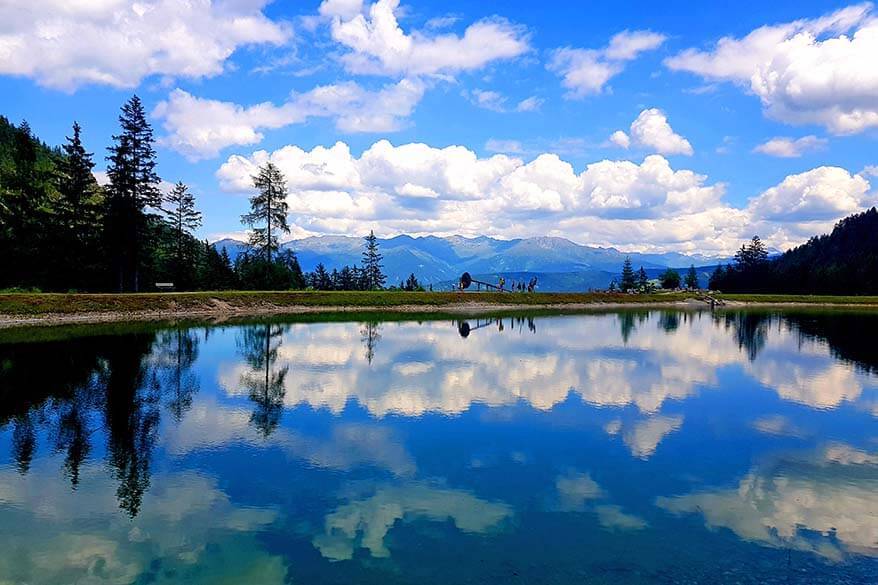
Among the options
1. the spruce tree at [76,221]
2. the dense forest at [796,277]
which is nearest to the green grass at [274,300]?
the spruce tree at [76,221]

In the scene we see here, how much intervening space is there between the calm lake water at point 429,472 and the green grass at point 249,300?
24980mm

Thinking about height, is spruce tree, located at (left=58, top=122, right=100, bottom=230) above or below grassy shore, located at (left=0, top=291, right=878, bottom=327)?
above

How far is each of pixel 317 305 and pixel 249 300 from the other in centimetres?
973

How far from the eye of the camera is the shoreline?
188 feet

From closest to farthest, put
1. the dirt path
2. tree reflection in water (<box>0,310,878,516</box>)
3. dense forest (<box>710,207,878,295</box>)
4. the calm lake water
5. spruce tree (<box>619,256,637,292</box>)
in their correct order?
the calm lake water
tree reflection in water (<box>0,310,878,516</box>)
the dirt path
dense forest (<box>710,207,878,295</box>)
spruce tree (<box>619,256,637,292</box>)

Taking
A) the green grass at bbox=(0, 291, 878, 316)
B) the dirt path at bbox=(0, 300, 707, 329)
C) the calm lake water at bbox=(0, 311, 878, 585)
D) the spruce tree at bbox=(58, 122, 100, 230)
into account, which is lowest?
the calm lake water at bbox=(0, 311, 878, 585)

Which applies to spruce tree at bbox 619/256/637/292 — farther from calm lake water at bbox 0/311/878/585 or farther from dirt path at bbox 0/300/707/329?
calm lake water at bbox 0/311/878/585

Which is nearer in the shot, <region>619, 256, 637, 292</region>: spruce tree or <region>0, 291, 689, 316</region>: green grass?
<region>0, 291, 689, 316</region>: green grass

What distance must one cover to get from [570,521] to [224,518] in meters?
8.59

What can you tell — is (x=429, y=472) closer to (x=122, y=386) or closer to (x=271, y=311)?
(x=122, y=386)

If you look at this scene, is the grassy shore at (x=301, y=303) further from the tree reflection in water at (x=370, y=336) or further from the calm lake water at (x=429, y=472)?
the calm lake water at (x=429, y=472)

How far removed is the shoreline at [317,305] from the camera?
57.4m

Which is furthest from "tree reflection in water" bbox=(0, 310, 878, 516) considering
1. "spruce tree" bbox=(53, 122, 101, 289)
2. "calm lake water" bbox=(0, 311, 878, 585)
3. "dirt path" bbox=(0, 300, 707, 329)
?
"spruce tree" bbox=(53, 122, 101, 289)

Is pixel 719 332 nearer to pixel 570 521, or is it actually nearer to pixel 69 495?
pixel 570 521
